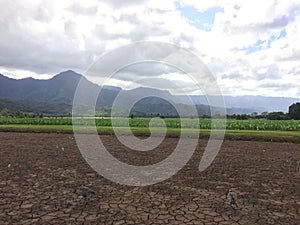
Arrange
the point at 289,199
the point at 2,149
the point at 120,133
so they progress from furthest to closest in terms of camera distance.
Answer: the point at 120,133 → the point at 2,149 → the point at 289,199

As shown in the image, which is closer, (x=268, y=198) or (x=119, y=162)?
(x=268, y=198)

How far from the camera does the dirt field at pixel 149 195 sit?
21.9 ft

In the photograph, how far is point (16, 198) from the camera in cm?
792

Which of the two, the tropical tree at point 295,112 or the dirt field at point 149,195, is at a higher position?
the tropical tree at point 295,112

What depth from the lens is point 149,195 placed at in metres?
8.38

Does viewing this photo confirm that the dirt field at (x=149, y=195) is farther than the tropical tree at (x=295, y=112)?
No

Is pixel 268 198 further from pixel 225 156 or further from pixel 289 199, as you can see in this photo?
pixel 225 156

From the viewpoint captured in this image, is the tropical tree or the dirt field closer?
the dirt field

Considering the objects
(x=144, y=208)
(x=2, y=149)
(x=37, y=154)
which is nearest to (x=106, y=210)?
(x=144, y=208)

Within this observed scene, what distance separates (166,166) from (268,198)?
5.05m

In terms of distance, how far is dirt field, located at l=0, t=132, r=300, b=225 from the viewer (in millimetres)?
6672

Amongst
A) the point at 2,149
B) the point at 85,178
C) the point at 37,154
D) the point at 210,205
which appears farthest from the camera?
the point at 2,149

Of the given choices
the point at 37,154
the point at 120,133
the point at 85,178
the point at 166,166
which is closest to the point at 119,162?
the point at 166,166

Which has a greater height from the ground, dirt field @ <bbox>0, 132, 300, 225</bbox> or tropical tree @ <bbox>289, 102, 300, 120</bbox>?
tropical tree @ <bbox>289, 102, 300, 120</bbox>
